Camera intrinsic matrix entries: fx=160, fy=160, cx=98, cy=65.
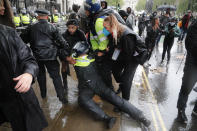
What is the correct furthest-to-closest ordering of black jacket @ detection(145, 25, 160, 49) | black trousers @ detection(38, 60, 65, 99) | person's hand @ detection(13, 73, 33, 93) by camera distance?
black jacket @ detection(145, 25, 160, 49) < black trousers @ detection(38, 60, 65, 99) < person's hand @ detection(13, 73, 33, 93)

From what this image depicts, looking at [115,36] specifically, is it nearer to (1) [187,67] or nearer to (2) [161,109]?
(1) [187,67]

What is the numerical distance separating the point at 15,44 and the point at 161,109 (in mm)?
3435

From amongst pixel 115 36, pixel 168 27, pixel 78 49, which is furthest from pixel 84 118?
pixel 168 27

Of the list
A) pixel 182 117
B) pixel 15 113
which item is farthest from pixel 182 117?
pixel 15 113

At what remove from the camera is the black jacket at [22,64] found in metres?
1.46

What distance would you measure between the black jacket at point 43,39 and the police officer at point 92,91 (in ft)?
1.98

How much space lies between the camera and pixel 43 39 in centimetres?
326

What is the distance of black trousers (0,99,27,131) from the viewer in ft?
5.20

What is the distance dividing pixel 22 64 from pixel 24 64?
0.02m

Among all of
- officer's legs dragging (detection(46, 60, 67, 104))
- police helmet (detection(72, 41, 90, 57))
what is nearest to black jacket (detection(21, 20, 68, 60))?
officer's legs dragging (detection(46, 60, 67, 104))

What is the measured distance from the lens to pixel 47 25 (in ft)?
10.7

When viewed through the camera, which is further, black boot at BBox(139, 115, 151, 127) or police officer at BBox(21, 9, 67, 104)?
police officer at BBox(21, 9, 67, 104)

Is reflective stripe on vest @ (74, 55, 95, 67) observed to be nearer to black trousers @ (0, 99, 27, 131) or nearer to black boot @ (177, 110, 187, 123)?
black trousers @ (0, 99, 27, 131)

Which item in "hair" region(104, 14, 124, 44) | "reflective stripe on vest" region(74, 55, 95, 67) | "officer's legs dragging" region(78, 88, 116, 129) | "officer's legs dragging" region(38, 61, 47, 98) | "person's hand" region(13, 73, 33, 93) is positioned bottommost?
"officer's legs dragging" region(78, 88, 116, 129)
